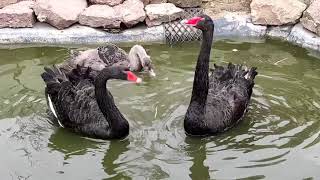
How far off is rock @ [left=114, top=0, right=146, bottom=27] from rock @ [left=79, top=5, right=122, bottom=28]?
7 cm

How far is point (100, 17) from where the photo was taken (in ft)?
27.2

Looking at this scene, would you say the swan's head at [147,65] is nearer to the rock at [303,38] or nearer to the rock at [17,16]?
the rock at [17,16]

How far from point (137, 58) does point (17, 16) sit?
196 centimetres

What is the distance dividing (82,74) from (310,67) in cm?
294

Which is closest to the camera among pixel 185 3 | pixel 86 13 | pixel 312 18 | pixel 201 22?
pixel 201 22

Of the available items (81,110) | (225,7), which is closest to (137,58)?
(81,110)

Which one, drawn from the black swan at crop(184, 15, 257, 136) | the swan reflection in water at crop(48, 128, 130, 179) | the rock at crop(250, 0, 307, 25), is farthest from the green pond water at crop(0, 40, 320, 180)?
the rock at crop(250, 0, 307, 25)

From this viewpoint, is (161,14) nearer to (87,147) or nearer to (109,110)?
(109,110)

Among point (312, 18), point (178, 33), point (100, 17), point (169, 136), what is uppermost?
point (312, 18)

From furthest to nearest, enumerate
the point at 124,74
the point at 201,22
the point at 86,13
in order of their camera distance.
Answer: the point at 86,13, the point at 201,22, the point at 124,74

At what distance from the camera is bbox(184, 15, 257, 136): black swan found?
18.5 feet

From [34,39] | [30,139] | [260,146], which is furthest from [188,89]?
[34,39]

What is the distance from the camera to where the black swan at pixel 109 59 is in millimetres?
7375

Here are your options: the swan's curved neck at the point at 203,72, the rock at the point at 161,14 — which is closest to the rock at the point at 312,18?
the rock at the point at 161,14
